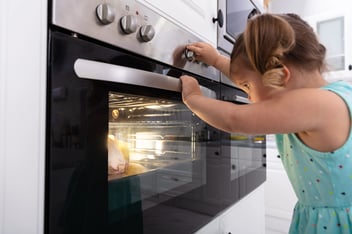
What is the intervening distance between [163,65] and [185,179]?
11.2 inches

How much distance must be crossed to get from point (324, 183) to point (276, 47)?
330 millimetres

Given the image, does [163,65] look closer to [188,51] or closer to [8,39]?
[188,51]

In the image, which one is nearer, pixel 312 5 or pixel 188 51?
pixel 188 51

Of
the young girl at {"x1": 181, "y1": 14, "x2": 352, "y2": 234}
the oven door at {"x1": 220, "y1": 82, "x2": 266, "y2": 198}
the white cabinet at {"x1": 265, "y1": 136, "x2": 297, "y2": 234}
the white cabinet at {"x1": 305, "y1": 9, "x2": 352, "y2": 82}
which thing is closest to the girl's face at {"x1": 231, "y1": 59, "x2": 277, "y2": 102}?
the young girl at {"x1": 181, "y1": 14, "x2": 352, "y2": 234}

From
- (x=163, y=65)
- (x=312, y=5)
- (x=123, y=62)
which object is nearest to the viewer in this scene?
(x=123, y=62)

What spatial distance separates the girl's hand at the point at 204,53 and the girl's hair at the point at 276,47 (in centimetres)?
12

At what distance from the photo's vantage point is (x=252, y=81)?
0.60 metres

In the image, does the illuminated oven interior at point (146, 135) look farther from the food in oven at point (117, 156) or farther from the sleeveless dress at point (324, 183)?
the sleeveless dress at point (324, 183)

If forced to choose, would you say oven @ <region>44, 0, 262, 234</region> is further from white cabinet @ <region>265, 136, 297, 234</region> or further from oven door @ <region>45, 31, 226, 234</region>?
white cabinet @ <region>265, 136, 297, 234</region>

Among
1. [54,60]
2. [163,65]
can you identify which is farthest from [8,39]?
[163,65]

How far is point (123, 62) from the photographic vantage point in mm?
477

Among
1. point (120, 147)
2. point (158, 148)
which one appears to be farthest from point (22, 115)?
point (158, 148)

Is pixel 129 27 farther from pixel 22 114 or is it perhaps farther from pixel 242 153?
pixel 242 153

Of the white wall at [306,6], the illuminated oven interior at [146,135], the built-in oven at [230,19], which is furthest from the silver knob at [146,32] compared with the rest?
the white wall at [306,6]
